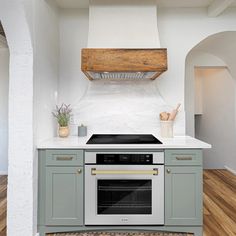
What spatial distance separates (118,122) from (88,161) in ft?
2.87

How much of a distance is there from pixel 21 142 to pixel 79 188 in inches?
26.6

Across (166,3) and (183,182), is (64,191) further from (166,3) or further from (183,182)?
(166,3)

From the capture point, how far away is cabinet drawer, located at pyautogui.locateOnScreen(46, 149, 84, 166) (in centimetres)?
213

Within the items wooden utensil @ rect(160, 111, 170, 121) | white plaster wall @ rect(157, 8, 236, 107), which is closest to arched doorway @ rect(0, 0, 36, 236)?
wooden utensil @ rect(160, 111, 170, 121)

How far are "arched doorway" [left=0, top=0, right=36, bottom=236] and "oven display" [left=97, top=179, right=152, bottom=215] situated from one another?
0.63m

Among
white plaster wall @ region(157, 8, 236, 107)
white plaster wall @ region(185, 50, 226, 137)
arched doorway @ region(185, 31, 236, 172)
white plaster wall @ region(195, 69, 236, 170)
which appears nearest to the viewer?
white plaster wall @ region(157, 8, 236, 107)

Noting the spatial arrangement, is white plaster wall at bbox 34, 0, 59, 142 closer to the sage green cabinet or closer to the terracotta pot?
the terracotta pot

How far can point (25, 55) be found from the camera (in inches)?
78.5

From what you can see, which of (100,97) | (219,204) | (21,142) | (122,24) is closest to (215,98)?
(219,204)

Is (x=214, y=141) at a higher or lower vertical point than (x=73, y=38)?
lower

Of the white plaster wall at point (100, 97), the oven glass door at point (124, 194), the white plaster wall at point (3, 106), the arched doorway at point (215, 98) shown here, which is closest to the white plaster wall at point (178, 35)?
the white plaster wall at point (100, 97)

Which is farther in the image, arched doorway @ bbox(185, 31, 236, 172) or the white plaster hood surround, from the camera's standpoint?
arched doorway @ bbox(185, 31, 236, 172)

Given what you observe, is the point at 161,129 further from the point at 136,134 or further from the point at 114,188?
the point at 114,188

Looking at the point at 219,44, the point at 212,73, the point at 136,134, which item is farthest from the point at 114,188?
the point at 212,73
